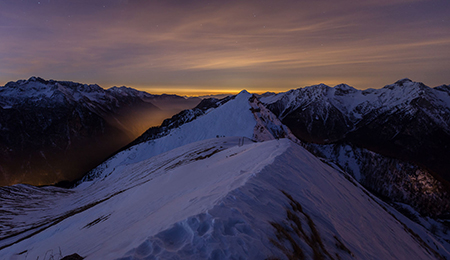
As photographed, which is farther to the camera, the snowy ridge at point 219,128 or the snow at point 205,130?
the snow at point 205,130

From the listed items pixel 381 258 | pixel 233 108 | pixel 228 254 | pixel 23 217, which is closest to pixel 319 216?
Result: pixel 381 258

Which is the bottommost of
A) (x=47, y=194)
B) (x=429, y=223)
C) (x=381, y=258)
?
(x=429, y=223)

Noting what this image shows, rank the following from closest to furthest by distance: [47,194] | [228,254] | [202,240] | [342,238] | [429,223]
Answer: [228,254], [202,240], [342,238], [429,223], [47,194]

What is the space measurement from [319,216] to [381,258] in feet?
11.4

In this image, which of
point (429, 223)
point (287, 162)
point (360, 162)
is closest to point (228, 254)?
point (287, 162)

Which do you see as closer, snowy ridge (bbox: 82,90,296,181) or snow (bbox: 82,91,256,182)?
snowy ridge (bbox: 82,90,296,181)

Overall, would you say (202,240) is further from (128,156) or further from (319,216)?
(128,156)

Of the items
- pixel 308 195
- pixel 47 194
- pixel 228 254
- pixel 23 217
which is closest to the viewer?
pixel 228 254

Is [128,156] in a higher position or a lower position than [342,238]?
lower

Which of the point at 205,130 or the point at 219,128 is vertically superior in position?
the point at 219,128

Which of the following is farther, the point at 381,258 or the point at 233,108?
the point at 233,108

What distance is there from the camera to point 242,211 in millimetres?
6934

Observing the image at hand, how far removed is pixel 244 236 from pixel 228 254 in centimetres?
81

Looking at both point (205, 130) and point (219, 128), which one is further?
point (205, 130)
